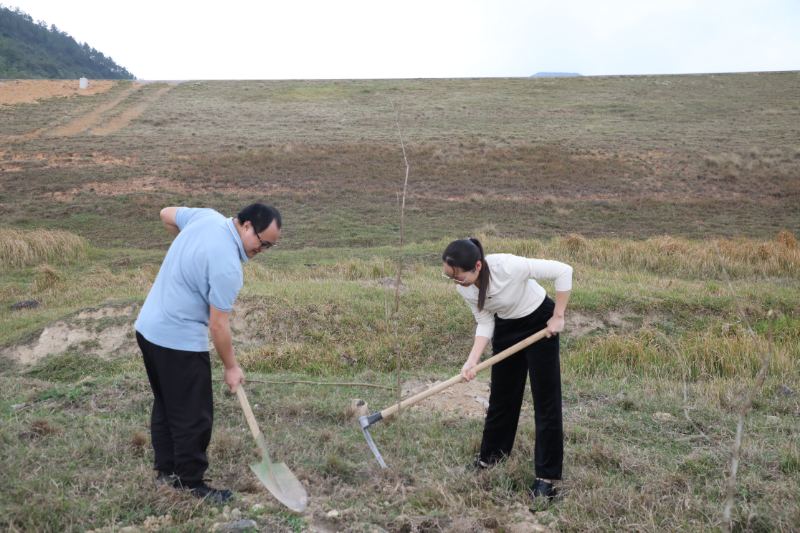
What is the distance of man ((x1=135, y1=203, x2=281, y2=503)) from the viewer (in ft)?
9.23

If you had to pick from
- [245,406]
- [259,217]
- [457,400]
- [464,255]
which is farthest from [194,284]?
[457,400]

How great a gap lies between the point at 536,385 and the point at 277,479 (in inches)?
63.8

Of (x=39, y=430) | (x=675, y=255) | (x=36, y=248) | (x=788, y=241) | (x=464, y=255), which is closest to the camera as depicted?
(x=464, y=255)

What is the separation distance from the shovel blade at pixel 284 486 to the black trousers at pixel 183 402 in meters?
0.34

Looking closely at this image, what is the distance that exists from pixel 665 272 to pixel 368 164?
51.3ft

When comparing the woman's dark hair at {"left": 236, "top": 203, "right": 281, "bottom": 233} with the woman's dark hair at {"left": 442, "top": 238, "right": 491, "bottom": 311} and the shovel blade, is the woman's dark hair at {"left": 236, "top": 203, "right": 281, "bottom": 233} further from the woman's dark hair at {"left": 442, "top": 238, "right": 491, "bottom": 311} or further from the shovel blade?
the shovel blade

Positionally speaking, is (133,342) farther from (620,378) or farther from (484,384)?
(620,378)

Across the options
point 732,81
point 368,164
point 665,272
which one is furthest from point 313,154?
point 732,81

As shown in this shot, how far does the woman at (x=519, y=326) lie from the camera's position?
3.15 metres

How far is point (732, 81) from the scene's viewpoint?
43.7 meters

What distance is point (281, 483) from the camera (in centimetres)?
320

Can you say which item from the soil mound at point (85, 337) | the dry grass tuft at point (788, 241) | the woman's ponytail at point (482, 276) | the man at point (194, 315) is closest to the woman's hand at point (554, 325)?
the woman's ponytail at point (482, 276)

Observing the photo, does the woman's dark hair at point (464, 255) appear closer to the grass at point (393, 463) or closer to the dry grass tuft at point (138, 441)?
the grass at point (393, 463)

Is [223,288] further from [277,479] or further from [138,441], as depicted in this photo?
[138,441]
